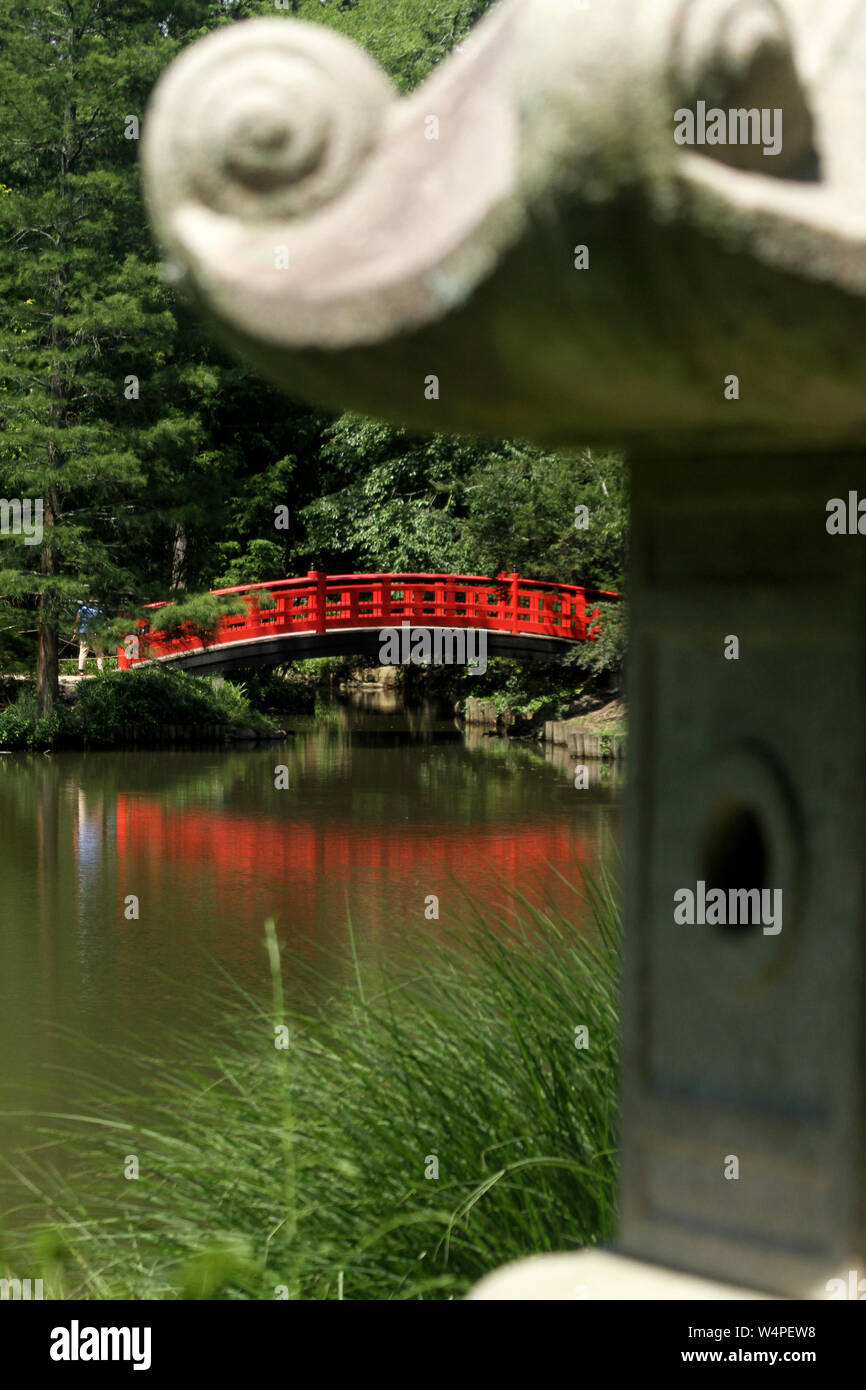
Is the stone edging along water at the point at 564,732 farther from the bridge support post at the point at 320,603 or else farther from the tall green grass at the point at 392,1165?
the tall green grass at the point at 392,1165

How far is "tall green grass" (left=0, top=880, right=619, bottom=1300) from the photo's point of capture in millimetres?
2330

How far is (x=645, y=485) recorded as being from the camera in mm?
1568

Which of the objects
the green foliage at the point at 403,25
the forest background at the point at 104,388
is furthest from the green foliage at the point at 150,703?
the green foliage at the point at 403,25

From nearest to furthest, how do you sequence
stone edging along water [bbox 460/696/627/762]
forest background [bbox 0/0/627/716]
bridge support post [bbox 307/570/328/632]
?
forest background [bbox 0/0/627/716], stone edging along water [bbox 460/696/627/762], bridge support post [bbox 307/570/328/632]

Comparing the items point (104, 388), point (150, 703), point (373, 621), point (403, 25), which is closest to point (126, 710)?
Result: point (150, 703)

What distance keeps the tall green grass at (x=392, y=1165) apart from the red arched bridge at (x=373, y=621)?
17341 mm

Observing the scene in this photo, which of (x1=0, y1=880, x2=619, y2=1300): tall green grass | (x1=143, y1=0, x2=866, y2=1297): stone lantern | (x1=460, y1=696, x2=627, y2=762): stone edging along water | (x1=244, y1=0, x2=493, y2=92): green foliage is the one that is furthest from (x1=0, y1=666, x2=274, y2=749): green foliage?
(x1=143, y1=0, x2=866, y2=1297): stone lantern

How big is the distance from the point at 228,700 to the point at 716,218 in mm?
19950

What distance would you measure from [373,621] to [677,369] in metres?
19.7

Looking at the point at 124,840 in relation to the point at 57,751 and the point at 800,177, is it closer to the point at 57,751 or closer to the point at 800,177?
the point at 57,751

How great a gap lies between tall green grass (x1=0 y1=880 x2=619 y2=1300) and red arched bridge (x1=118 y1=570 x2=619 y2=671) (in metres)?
17.3

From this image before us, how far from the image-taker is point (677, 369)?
1266mm

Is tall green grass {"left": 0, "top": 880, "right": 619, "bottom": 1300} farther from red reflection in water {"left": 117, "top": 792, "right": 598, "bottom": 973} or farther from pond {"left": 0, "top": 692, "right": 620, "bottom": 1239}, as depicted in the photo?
red reflection in water {"left": 117, "top": 792, "right": 598, "bottom": 973}

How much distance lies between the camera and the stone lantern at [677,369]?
1157 mm
